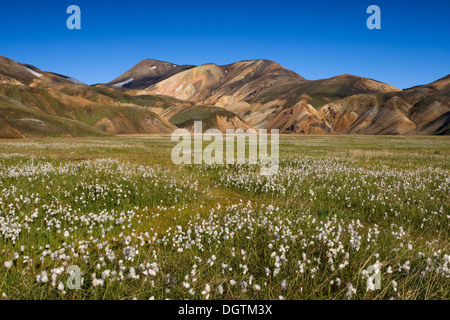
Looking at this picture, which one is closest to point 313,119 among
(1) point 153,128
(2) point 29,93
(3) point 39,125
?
(1) point 153,128

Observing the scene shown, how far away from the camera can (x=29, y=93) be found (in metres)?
148

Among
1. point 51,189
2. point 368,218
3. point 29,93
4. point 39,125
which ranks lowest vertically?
point 368,218

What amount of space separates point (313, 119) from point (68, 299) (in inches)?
7727

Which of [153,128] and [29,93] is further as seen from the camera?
[153,128]

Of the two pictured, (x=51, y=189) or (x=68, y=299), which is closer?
(x=68, y=299)

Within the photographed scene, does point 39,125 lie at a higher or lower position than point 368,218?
higher

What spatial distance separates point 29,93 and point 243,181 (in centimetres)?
17919
